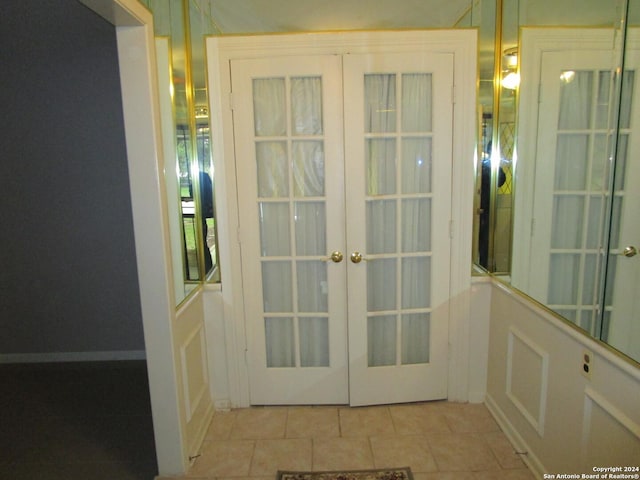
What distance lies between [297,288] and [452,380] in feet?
3.88

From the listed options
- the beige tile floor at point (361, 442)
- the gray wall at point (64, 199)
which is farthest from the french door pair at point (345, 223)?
the gray wall at point (64, 199)

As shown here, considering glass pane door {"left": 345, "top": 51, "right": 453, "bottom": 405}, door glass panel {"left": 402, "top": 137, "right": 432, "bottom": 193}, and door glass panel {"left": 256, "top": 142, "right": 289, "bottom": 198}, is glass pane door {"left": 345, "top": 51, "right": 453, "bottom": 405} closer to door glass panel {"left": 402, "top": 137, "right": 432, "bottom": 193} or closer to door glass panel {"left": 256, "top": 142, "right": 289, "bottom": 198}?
door glass panel {"left": 402, "top": 137, "right": 432, "bottom": 193}

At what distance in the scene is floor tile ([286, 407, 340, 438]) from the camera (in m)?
2.23

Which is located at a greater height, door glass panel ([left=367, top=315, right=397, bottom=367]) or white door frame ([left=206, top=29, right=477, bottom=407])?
white door frame ([left=206, top=29, right=477, bottom=407])

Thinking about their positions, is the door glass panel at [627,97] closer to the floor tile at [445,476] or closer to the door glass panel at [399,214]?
the door glass panel at [399,214]

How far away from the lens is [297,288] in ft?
7.84

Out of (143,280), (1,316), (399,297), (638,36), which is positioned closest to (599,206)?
(638,36)

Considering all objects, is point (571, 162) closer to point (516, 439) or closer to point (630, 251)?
point (630, 251)

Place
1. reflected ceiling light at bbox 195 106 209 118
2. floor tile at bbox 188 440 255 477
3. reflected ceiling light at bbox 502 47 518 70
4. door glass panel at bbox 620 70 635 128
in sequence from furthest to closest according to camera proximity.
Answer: reflected ceiling light at bbox 195 106 209 118, reflected ceiling light at bbox 502 47 518 70, floor tile at bbox 188 440 255 477, door glass panel at bbox 620 70 635 128

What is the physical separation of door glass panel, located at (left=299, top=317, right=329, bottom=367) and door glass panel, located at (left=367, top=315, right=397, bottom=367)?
28 cm

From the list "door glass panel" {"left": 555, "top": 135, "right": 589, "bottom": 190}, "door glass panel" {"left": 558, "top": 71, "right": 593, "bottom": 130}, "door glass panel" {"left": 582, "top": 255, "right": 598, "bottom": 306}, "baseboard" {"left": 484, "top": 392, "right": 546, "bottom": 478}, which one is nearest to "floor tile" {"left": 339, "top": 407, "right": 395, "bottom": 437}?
"baseboard" {"left": 484, "top": 392, "right": 546, "bottom": 478}

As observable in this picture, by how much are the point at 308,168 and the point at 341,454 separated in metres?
1.63

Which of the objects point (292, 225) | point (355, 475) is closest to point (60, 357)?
point (292, 225)

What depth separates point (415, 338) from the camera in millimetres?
2463
